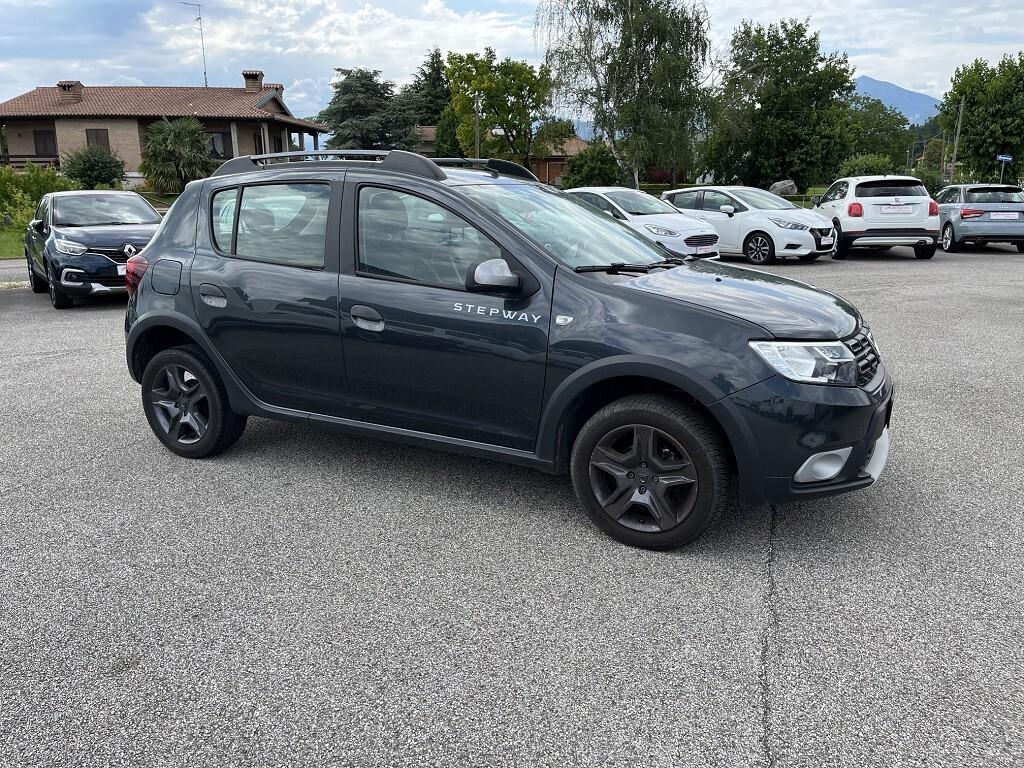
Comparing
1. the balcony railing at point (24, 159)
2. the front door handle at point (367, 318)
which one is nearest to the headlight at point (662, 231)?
the front door handle at point (367, 318)

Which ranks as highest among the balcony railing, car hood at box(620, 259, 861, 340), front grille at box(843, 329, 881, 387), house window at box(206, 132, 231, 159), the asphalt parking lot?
house window at box(206, 132, 231, 159)

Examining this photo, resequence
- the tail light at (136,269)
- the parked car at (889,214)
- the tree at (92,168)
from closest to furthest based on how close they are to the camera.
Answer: the tail light at (136,269), the parked car at (889,214), the tree at (92,168)

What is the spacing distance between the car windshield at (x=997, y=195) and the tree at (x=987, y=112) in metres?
18.7

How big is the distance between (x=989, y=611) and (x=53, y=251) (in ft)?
38.8

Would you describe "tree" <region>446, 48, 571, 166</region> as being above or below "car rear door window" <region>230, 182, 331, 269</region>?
above

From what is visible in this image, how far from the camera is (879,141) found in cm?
10506

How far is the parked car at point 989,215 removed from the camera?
59.5ft

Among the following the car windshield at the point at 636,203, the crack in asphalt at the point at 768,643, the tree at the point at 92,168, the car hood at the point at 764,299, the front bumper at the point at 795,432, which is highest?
the tree at the point at 92,168

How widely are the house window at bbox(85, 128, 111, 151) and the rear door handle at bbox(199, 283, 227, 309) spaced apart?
164ft

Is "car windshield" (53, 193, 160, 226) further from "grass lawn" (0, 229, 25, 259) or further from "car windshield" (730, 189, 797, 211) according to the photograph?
"car windshield" (730, 189, 797, 211)

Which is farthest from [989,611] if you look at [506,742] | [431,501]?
[431,501]

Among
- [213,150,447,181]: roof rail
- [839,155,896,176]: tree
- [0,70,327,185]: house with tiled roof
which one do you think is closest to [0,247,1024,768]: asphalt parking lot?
[213,150,447,181]: roof rail

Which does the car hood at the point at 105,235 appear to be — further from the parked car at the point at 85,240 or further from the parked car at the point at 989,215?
the parked car at the point at 989,215

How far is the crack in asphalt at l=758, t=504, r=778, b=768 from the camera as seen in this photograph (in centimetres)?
254
